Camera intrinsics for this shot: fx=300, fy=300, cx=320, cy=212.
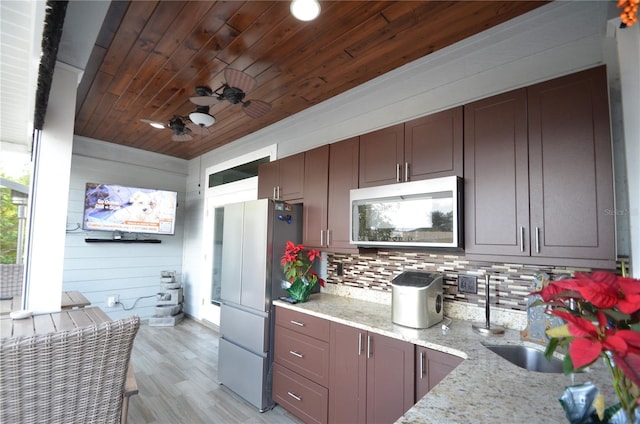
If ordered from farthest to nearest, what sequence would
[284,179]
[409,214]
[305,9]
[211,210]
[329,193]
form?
[211,210], [284,179], [329,193], [409,214], [305,9]

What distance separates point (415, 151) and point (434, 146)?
0.13 metres

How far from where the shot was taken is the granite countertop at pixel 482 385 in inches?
37.7

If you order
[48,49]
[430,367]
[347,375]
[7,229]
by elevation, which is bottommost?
[347,375]

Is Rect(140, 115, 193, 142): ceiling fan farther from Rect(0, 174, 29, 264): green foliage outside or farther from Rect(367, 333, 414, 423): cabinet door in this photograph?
Rect(367, 333, 414, 423): cabinet door

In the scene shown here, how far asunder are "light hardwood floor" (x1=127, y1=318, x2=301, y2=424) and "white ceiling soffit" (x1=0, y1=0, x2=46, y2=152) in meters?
2.56

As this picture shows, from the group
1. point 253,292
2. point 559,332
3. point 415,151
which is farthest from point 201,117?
point 559,332

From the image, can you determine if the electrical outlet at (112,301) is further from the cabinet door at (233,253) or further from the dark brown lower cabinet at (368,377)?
the dark brown lower cabinet at (368,377)

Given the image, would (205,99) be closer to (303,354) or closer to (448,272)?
(303,354)

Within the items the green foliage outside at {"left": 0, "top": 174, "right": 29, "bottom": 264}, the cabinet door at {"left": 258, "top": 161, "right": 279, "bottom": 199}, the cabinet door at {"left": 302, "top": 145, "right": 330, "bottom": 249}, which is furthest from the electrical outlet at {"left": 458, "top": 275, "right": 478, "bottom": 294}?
the green foliage outside at {"left": 0, "top": 174, "right": 29, "bottom": 264}

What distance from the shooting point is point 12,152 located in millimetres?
3441

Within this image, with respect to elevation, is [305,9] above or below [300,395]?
above

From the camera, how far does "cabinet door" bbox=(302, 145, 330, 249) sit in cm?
266

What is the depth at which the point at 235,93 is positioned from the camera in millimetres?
2516

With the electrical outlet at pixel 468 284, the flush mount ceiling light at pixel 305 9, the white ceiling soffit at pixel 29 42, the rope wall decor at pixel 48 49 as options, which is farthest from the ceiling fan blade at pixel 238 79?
the electrical outlet at pixel 468 284
